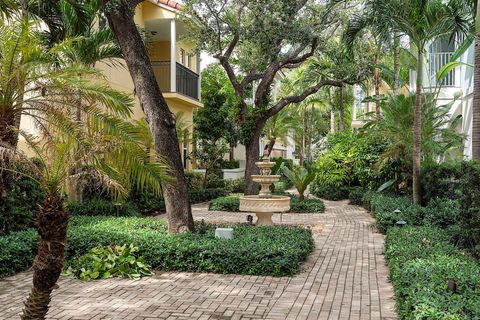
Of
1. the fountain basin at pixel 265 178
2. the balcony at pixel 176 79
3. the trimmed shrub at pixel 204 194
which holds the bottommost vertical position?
the trimmed shrub at pixel 204 194

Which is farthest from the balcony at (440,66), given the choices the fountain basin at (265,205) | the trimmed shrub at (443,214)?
the fountain basin at (265,205)

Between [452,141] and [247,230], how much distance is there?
7.59 metres

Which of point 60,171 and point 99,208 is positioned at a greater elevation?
point 60,171

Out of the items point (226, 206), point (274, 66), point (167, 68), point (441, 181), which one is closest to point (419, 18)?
point (441, 181)

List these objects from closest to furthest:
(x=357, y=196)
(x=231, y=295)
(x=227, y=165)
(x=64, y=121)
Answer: (x=64, y=121) → (x=231, y=295) → (x=357, y=196) → (x=227, y=165)

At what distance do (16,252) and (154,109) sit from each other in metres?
3.42

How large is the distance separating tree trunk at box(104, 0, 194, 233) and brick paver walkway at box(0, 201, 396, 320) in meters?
1.90

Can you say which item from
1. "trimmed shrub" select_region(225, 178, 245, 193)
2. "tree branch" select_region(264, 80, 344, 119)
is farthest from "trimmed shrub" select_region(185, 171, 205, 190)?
"tree branch" select_region(264, 80, 344, 119)

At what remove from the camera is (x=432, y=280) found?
528 centimetres

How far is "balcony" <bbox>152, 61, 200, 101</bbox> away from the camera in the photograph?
19.9 metres

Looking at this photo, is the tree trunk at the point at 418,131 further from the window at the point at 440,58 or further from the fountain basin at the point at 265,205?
the window at the point at 440,58

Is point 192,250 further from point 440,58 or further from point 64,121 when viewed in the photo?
point 440,58

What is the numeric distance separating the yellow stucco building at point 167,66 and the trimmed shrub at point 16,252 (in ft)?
29.8

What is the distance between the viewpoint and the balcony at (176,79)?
1989 centimetres
